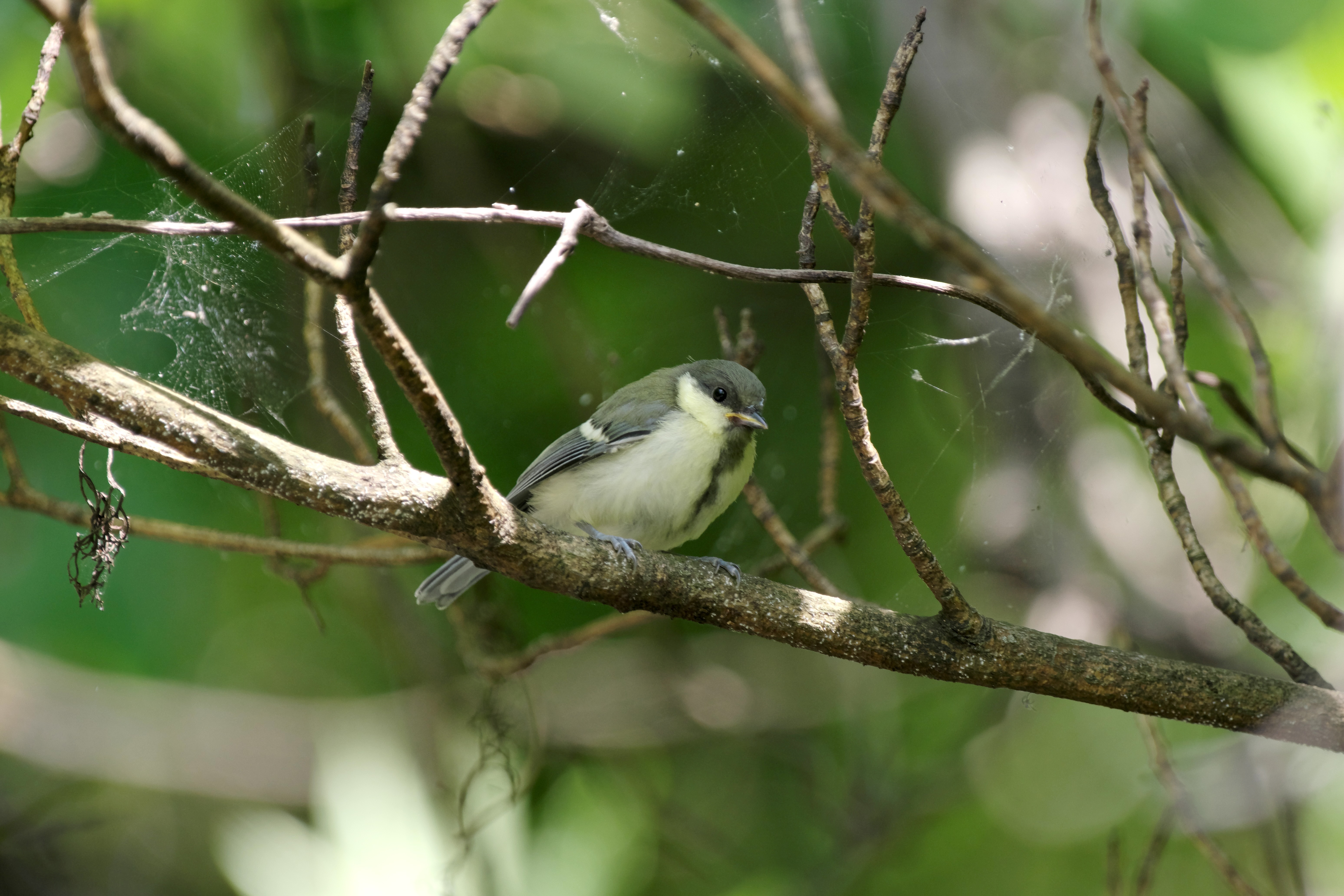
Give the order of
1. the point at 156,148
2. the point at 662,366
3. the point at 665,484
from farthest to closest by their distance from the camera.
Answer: the point at 662,366 → the point at 665,484 → the point at 156,148

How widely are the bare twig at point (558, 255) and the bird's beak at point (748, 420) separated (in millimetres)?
1434

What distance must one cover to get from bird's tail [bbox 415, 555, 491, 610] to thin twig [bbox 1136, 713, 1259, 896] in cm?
191

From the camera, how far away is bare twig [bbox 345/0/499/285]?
117cm

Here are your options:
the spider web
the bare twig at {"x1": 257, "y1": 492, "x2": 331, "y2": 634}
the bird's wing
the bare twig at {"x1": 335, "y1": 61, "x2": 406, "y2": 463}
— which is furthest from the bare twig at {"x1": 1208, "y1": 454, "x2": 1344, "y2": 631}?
the bare twig at {"x1": 257, "y1": 492, "x2": 331, "y2": 634}

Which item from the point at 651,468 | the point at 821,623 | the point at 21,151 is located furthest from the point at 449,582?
the point at 21,151

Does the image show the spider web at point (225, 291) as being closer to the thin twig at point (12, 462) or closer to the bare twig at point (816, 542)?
the thin twig at point (12, 462)

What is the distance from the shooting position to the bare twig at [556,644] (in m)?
3.12

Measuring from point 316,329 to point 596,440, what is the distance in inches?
35.7

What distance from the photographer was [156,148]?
3.41 feet

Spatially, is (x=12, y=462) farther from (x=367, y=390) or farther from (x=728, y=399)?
(x=728, y=399)

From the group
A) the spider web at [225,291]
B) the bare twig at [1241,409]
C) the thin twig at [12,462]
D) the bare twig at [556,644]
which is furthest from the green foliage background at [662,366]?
the bare twig at [1241,409]

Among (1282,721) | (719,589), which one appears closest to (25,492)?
(719,589)

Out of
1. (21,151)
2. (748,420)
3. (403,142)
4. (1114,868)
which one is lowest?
(1114,868)

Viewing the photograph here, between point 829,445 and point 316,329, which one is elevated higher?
point 316,329
